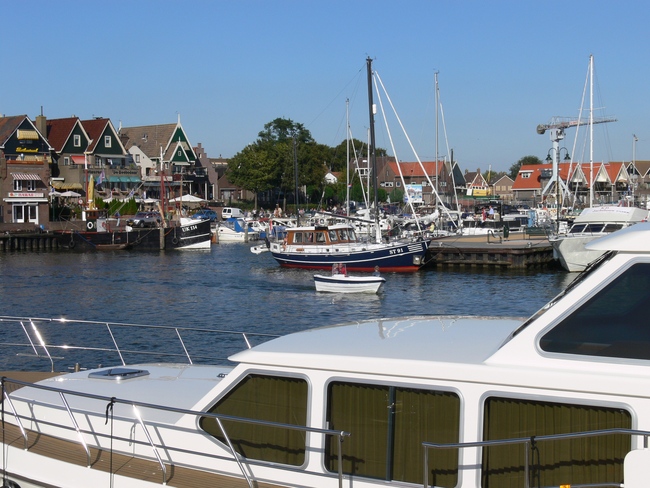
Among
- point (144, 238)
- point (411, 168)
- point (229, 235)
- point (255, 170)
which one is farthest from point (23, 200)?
point (411, 168)

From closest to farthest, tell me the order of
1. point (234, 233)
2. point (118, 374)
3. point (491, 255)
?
point (118, 374), point (491, 255), point (234, 233)

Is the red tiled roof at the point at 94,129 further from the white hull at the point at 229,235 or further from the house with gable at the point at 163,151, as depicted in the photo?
the white hull at the point at 229,235

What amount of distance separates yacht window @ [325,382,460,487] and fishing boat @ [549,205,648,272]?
3903 cm

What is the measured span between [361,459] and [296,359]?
0.80 m

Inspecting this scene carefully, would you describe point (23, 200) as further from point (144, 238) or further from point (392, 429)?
point (392, 429)

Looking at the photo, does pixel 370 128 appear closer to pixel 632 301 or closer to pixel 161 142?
pixel 632 301

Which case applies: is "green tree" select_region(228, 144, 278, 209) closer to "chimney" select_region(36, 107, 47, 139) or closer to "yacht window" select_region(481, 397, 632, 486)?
"chimney" select_region(36, 107, 47, 139)

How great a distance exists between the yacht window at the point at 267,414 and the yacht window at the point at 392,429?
0.88 ft

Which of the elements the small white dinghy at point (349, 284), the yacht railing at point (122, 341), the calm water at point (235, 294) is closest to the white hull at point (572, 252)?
the calm water at point (235, 294)

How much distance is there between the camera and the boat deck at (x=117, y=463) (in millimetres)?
5652

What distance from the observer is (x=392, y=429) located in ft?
16.7

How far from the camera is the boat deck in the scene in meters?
5.65

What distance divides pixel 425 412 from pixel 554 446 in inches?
32.2

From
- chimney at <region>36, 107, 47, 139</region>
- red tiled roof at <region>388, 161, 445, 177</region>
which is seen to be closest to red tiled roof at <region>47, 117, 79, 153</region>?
chimney at <region>36, 107, 47, 139</region>
